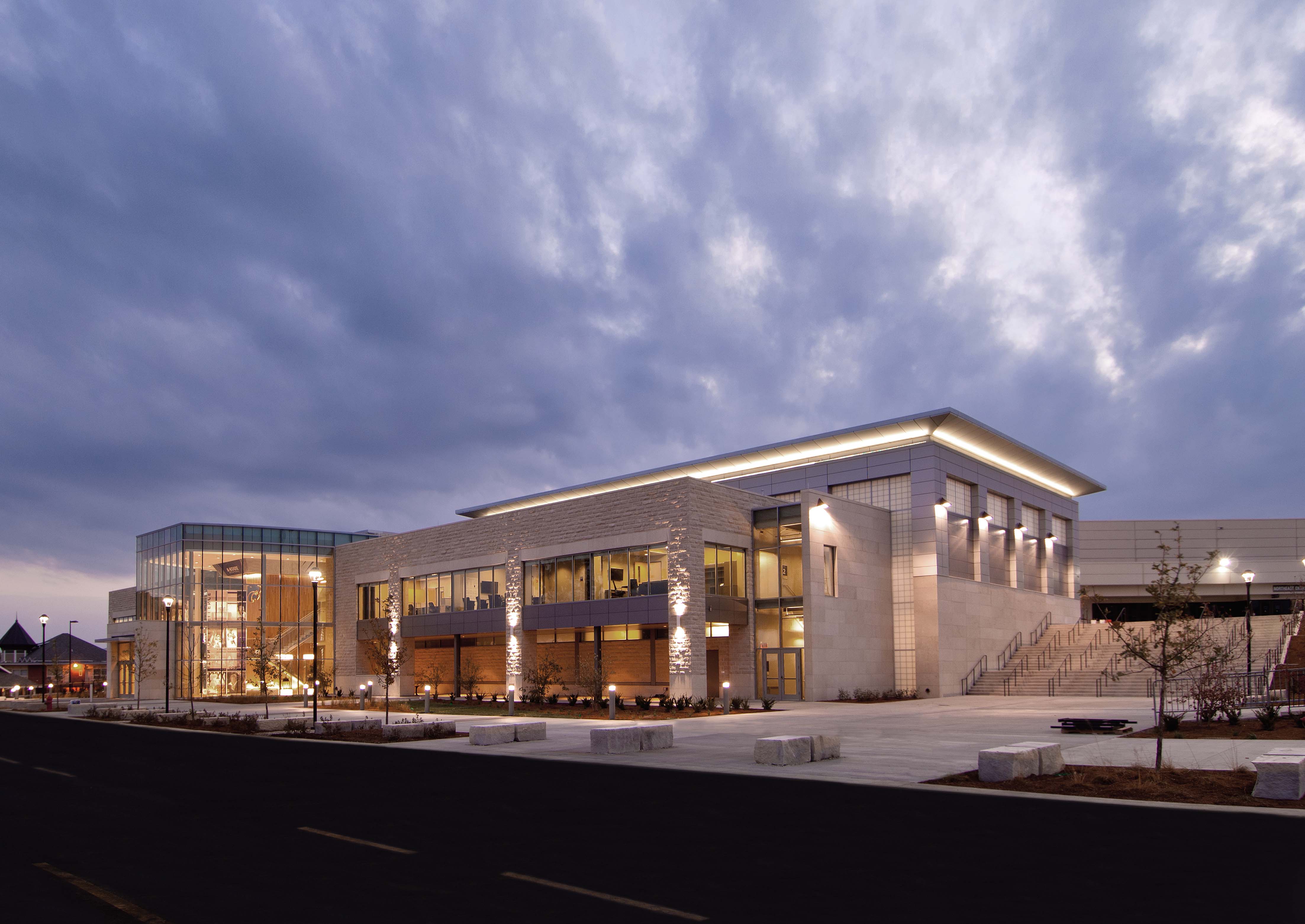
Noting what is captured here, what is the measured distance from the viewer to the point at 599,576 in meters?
44.1

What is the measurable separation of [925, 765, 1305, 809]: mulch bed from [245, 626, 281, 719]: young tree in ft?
123

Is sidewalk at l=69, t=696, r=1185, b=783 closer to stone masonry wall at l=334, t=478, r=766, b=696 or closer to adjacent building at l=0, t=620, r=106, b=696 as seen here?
stone masonry wall at l=334, t=478, r=766, b=696

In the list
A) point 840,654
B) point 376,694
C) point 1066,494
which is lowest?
point 376,694

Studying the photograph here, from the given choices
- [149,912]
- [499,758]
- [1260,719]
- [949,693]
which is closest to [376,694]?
[949,693]

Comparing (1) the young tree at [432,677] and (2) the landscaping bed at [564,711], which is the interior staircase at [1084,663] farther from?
(1) the young tree at [432,677]

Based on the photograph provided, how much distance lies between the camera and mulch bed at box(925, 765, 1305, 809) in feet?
41.0

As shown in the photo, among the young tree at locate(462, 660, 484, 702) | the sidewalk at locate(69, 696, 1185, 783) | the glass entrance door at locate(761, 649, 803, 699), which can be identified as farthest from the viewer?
the young tree at locate(462, 660, 484, 702)

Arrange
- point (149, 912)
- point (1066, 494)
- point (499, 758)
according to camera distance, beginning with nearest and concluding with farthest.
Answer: point (149, 912) < point (499, 758) < point (1066, 494)

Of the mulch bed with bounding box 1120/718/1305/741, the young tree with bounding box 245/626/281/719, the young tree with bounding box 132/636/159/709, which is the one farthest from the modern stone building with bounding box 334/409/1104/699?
the mulch bed with bounding box 1120/718/1305/741

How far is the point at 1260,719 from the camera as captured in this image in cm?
2211

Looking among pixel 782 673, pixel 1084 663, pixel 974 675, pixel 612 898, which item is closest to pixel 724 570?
pixel 782 673

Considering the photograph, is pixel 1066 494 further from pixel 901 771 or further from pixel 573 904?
pixel 573 904

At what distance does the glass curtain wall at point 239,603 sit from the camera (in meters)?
61.6

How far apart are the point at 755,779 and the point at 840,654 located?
2790 cm
